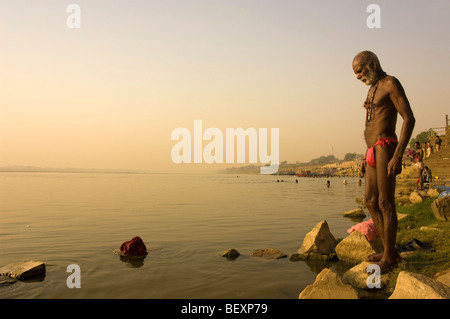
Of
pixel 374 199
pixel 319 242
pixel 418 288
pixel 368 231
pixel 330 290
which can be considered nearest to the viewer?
pixel 418 288

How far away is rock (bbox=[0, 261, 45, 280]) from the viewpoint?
6.47 metres

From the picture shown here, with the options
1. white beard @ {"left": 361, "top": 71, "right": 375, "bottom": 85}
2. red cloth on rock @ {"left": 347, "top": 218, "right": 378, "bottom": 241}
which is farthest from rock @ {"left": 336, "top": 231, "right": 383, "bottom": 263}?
white beard @ {"left": 361, "top": 71, "right": 375, "bottom": 85}

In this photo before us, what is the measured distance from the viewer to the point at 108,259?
8.13 m

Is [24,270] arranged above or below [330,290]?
below

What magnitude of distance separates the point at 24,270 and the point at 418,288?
6675mm

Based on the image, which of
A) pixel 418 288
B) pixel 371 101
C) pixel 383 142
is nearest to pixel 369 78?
pixel 371 101

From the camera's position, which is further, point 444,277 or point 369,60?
point 369,60

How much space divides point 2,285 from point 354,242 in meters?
6.94

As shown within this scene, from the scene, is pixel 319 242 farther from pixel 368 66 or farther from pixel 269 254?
pixel 368 66

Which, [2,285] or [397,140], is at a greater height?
[397,140]

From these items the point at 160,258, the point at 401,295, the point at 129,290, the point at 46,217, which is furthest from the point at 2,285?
the point at 46,217

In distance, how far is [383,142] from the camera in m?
5.77
